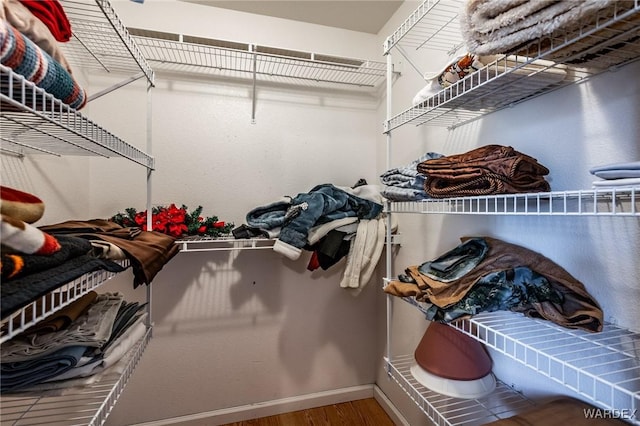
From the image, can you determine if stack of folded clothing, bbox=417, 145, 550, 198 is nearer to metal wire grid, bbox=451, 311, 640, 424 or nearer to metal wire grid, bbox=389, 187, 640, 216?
metal wire grid, bbox=389, 187, 640, 216

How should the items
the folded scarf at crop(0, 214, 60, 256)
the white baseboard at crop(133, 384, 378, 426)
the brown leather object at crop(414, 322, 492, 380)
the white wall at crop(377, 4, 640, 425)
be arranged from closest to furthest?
the folded scarf at crop(0, 214, 60, 256) < the white wall at crop(377, 4, 640, 425) < the brown leather object at crop(414, 322, 492, 380) < the white baseboard at crop(133, 384, 378, 426)

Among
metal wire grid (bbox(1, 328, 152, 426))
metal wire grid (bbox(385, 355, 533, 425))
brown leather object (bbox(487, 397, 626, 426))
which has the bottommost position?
metal wire grid (bbox(385, 355, 533, 425))

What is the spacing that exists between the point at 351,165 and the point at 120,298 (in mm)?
1282

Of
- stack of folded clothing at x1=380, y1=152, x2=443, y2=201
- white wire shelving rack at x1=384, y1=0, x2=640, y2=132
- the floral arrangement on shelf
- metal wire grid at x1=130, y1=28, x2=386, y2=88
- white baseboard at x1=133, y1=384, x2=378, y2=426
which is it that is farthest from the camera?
white baseboard at x1=133, y1=384, x2=378, y2=426

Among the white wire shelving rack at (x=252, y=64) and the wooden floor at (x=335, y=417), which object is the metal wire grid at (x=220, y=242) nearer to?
the white wire shelving rack at (x=252, y=64)

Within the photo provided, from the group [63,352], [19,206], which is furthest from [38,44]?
→ [63,352]

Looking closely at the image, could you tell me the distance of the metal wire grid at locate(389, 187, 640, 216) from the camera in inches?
20.1

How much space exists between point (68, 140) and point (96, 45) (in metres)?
0.80

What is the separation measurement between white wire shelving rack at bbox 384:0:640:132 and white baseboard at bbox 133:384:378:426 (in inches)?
57.7

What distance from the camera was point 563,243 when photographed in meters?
0.80

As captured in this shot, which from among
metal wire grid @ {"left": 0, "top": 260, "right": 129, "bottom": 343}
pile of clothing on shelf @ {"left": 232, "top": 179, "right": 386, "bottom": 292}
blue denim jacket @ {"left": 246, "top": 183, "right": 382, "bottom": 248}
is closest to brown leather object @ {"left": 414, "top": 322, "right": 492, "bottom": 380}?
pile of clothing on shelf @ {"left": 232, "top": 179, "right": 386, "bottom": 292}

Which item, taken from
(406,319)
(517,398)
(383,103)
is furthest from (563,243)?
(383,103)

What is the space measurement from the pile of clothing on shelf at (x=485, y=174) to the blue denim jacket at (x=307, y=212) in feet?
1.88

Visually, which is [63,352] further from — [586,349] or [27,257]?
[586,349]
